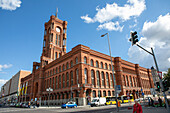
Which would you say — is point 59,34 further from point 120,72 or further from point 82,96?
point 82,96

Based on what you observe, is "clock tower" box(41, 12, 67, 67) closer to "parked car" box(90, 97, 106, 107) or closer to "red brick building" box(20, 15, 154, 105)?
"red brick building" box(20, 15, 154, 105)

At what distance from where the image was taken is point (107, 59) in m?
49.9

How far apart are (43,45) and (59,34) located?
12.8m

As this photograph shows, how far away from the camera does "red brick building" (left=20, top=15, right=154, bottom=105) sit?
1508 inches

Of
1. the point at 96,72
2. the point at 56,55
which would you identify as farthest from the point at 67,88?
the point at 56,55

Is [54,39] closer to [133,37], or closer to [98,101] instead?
[98,101]

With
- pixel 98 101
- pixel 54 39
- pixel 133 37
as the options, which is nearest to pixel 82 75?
pixel 98 101

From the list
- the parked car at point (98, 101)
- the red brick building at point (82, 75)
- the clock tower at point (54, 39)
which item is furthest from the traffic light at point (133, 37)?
the clock tower at point (54, 39)

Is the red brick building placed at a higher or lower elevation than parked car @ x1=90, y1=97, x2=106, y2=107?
higher

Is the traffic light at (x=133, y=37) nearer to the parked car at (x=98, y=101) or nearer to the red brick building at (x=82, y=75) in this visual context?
the parked car at (x=98, y=101)

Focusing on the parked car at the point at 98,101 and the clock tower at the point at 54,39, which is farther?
the clock tower at the point at 54,39

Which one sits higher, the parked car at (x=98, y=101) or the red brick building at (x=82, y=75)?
the red brick building at (x=82, y=75)

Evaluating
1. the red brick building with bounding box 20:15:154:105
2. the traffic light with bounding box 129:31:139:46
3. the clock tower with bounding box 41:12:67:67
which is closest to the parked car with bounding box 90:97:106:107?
the red brick building with bounding box 20:15:154:105

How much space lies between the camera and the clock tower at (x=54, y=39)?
70750 millimetres
